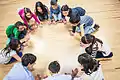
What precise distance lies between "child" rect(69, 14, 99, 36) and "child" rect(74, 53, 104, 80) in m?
0.57

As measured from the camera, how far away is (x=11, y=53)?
8.27 feet

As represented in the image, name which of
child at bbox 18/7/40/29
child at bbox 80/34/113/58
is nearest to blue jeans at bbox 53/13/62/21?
child at bbox 18/7/40/29

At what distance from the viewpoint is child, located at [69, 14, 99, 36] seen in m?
2.75

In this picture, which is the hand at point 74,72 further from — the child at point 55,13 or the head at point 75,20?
the child at point 55,13

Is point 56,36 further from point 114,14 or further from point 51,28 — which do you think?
point 114,14

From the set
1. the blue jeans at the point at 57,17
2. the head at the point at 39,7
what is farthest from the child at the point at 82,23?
the head at the point at 39,7

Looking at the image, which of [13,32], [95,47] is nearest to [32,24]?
[13,32]

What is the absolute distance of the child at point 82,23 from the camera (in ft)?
9.03

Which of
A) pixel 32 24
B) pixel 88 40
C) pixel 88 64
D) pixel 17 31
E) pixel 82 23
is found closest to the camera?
pixel 88 64

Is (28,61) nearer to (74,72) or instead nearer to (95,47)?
(74,72)

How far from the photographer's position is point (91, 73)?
7.48 feet

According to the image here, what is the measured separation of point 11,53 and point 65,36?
65cm

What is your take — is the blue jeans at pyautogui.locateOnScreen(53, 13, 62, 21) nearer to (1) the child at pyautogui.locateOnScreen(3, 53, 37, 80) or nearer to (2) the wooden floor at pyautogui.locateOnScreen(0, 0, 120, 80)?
(2) the wooden floor at pyautogui.locateOnScreen(0, 0, 120, 80)

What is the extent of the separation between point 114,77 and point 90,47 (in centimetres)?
35
